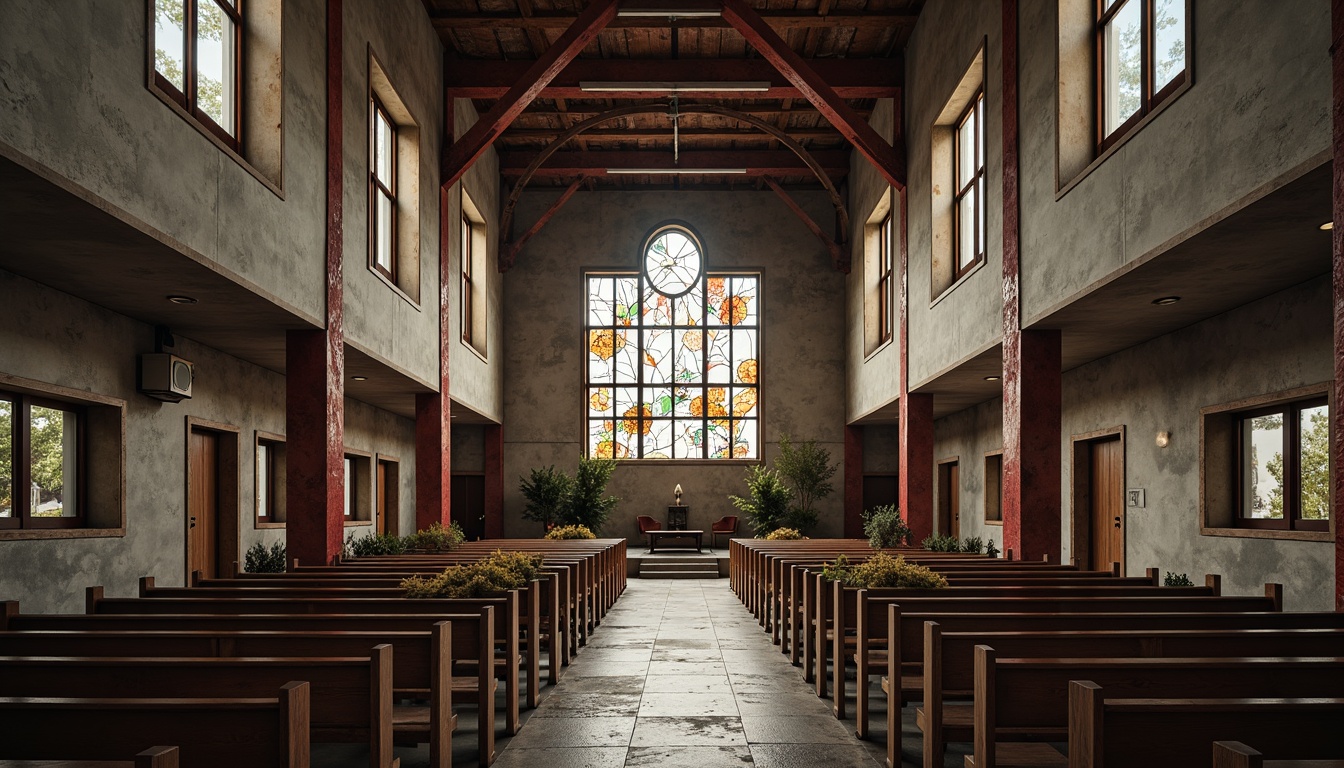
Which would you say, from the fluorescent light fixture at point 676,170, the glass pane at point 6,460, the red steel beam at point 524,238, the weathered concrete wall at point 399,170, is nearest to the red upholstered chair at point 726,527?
the red steel beam at point 524,238

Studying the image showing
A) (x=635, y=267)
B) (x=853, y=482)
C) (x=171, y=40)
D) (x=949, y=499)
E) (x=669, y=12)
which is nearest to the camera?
(x=171, y=40)

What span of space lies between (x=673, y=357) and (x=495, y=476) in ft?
13.7

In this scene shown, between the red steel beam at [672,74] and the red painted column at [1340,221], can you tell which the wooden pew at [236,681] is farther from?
the red steel beam at [672,74]

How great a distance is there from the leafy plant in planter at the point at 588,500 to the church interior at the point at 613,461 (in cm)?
9

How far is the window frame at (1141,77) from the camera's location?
6531 millimetres

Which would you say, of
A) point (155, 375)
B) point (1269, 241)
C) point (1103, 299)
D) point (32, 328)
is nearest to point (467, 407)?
point (155, 375)

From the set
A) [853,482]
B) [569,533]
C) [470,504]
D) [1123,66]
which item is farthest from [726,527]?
[1123,66]

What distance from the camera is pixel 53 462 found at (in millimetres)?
7484

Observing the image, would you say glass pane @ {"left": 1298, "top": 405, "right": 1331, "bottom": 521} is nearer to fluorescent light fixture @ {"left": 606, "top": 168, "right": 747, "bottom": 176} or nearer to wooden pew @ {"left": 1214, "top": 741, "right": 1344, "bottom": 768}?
wooden pew @ {"left": 1214, "top": 741, "right": 1344, "bottom": 768}

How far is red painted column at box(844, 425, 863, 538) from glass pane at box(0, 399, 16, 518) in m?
14.6

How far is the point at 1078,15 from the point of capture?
811cm

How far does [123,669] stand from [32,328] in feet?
15.4

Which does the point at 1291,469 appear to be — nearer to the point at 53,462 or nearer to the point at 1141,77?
the point at 1141,77

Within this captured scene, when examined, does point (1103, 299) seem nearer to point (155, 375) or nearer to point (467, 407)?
point (155, 375)
